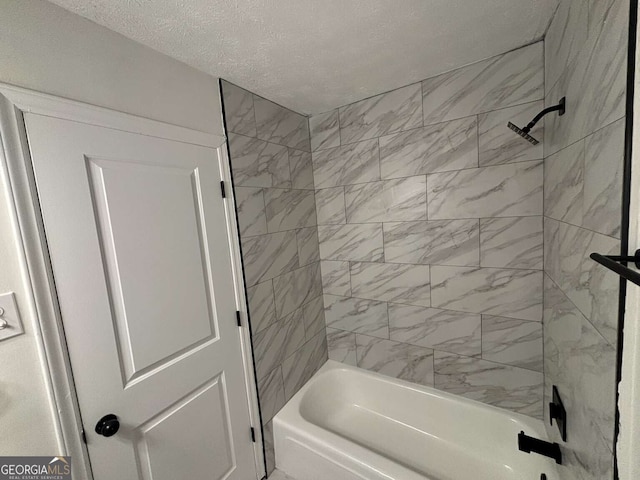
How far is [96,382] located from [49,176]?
74cm

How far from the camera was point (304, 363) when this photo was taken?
1.93m

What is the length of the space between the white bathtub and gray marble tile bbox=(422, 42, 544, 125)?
1.86 meters

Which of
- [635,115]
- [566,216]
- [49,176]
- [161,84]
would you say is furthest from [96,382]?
[566,216]

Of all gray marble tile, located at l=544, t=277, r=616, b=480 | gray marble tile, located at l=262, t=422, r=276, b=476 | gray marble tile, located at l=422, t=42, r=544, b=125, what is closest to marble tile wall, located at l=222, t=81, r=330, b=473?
gray marble tile, located at l=262, t=422, r=276, b=476

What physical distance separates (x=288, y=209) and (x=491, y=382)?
1.76 metres

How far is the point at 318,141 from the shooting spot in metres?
2.02

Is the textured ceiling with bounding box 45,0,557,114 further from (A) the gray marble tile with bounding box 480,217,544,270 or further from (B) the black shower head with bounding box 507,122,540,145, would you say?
(A) the gray marble tile with bounding box 480,217,544,270

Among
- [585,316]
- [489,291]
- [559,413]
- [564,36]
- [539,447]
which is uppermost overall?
[564,36]

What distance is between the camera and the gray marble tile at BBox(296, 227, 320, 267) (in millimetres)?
1916

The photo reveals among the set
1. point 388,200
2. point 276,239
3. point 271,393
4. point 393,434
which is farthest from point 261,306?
point 393,434

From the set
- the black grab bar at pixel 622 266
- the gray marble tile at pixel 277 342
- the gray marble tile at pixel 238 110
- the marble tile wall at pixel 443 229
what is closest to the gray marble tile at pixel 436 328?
the marble tile wall at pixel 443 229

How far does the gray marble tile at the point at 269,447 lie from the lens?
1568 mm

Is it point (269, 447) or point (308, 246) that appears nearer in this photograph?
point (269, 447)

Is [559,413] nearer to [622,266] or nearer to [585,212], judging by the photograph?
[585,212]
